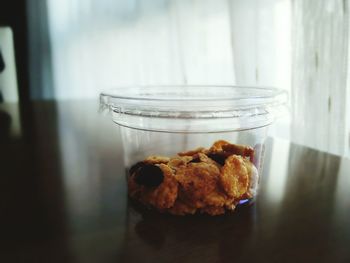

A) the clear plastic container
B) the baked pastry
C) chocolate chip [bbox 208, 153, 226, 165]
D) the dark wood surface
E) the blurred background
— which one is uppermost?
the blurred background

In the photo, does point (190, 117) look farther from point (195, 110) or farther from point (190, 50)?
point (190, 50)

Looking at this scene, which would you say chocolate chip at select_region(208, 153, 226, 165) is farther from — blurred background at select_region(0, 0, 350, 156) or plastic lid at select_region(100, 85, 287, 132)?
blurred background at select_region(0, 0, 350, 156)

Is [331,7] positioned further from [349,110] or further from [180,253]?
[180,253]

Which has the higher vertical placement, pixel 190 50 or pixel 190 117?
pixel 190 50

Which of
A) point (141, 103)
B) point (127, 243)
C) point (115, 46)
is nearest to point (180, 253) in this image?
point (127, 243)

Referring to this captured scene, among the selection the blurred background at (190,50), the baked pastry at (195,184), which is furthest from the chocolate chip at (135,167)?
the blurred background at (190,50)

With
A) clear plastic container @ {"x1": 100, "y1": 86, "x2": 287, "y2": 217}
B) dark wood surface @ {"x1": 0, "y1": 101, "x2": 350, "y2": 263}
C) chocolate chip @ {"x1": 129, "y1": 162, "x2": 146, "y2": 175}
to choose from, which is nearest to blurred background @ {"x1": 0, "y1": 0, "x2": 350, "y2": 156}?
dark wood surface @ {"x1": 0, "y1": 101, "x2": 350, "y2": 263}

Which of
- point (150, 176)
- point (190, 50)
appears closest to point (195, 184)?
point (150, 176)

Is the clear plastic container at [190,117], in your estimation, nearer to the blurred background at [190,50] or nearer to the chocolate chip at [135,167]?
the chocolate chip at [135,167]
